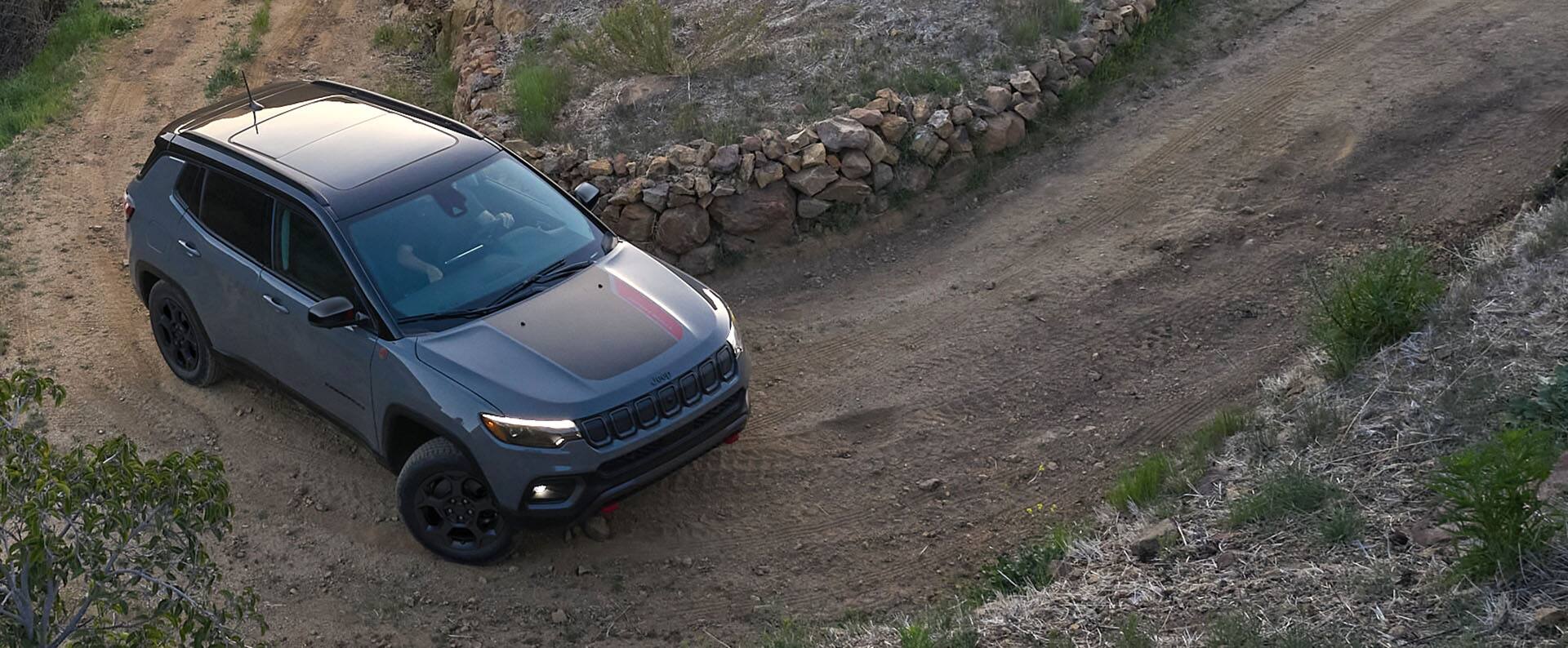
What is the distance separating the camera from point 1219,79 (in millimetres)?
10164

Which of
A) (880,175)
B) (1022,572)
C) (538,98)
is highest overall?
(538,98)

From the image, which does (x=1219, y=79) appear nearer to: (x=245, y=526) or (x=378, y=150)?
(x=378, y=150)

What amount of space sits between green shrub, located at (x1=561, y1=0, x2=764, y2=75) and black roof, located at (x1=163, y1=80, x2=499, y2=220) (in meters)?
2.73

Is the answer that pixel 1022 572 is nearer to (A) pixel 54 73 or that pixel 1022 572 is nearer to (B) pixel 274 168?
(B) pixel 274 168

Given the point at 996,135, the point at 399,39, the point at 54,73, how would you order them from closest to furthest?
the point at 996,135, the point at 54,73, the point at 399,39

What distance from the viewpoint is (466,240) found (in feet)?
22.0

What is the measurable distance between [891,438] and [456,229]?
259 centimetres

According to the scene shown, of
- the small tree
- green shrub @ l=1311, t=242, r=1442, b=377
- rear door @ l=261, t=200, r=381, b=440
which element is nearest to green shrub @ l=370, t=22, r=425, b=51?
rear door @ l=261, t=200, r=381, b=440

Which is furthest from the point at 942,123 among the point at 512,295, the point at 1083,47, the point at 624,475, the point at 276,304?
the point at 276,304

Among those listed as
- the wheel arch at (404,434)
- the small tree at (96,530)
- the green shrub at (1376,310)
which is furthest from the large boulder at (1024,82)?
the small tree at (96,530)

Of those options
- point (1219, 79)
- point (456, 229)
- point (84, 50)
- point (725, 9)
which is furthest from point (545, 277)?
point (84, 50)

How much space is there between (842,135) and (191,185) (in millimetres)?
4145

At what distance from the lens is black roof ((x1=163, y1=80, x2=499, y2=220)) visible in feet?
22.1

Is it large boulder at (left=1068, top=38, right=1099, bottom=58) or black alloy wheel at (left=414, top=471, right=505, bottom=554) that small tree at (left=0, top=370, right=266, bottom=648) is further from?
large boulder at (left=1068, top=38, right=1099, bottom=58)
